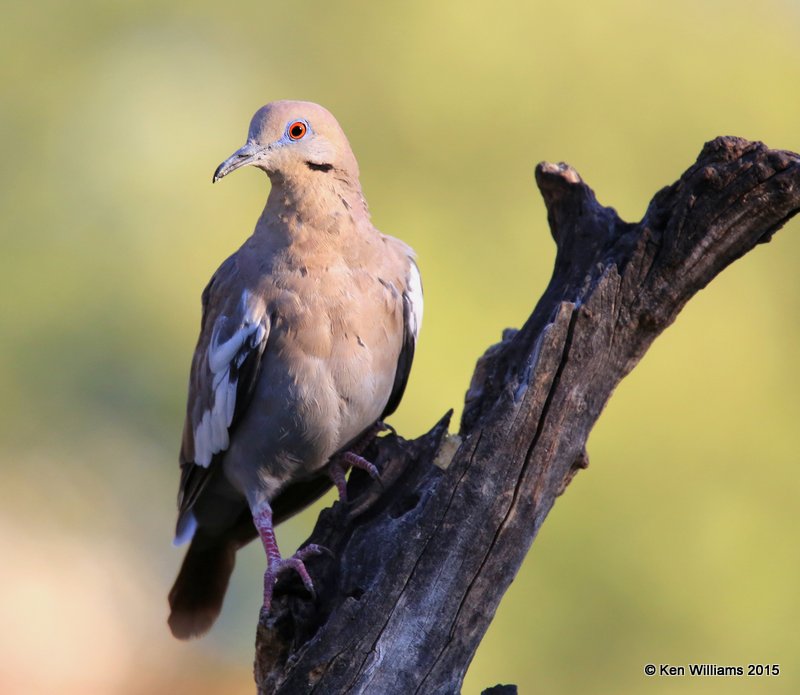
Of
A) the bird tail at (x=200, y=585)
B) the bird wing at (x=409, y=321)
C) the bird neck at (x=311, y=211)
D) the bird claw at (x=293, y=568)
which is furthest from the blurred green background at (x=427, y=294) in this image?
the bird claw at (x=293, y=568)

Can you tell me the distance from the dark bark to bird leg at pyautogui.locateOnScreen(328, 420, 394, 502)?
0.80m

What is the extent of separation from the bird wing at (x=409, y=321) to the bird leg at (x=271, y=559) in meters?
0.69

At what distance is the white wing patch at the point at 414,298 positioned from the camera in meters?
4.64

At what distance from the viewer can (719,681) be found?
704 cm

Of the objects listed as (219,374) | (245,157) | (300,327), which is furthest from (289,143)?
(219,374)

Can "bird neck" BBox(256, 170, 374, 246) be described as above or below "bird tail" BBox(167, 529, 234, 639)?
above

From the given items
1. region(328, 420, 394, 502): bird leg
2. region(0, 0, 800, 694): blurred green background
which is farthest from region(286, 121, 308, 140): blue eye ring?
region(0, 0, 800, 694): blurred green background

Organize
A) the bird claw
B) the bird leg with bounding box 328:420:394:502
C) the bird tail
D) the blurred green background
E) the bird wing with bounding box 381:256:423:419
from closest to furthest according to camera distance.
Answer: the bird claw
the bird leg with bounding box 328:420:394:502
the bird wing with bounding box 381:256:423:419
the bird tail
the blurred green background

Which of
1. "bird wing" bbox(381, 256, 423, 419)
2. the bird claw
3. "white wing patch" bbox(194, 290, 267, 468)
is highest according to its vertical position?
"bird wing" bbox(381, 256, 423, 419)

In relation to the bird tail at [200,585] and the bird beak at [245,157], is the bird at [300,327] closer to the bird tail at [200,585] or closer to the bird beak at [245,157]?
the bird beak at [245,157]

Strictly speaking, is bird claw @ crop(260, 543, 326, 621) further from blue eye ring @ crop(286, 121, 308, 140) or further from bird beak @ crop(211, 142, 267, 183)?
blue eye ring @ crop(286, 121, 308, 140)

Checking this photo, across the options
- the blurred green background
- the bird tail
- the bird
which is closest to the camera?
the bird

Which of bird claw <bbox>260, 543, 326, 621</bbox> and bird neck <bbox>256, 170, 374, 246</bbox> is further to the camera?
bird neck <bbox>256, 170, 374, 246</bbox>

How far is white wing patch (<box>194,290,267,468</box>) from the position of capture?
172 inches
